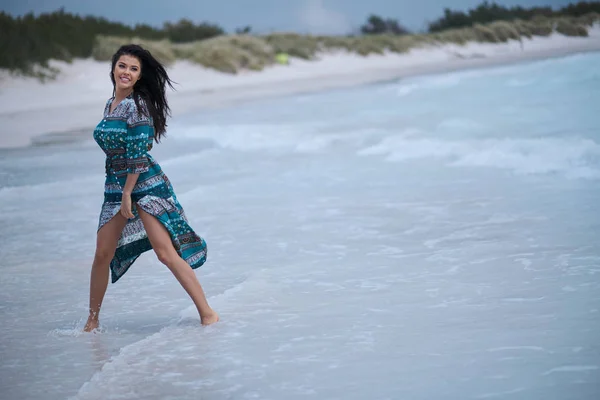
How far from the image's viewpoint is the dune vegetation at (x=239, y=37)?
26484mm

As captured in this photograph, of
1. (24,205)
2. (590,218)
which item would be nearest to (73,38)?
(24,205)

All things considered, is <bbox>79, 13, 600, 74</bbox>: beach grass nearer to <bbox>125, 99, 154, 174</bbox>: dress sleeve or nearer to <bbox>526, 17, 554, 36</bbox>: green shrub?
<bbox>526, 17, 554, 36</bbox>: green shrub

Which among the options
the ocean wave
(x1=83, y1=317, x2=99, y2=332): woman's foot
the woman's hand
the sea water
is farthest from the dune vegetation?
the woman's hand

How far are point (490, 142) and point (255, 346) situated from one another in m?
9.63

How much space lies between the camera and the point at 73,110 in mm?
21156

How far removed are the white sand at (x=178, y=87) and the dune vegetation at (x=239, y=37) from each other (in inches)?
19.9

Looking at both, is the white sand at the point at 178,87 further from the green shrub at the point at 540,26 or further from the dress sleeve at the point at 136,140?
the dress sleeve at the point at 136,140

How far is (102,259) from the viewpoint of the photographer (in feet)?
16.2

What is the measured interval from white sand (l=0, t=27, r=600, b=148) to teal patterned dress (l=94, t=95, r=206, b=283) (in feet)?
20.3

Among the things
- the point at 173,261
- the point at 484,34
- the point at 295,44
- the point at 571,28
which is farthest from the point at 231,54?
Answer: the point at 173,261

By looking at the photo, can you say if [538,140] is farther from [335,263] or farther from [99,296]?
[99,296]

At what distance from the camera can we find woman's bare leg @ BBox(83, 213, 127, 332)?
15.9ft

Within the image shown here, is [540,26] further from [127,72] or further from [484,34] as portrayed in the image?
[127,72]

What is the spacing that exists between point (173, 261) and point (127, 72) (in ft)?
3.28
